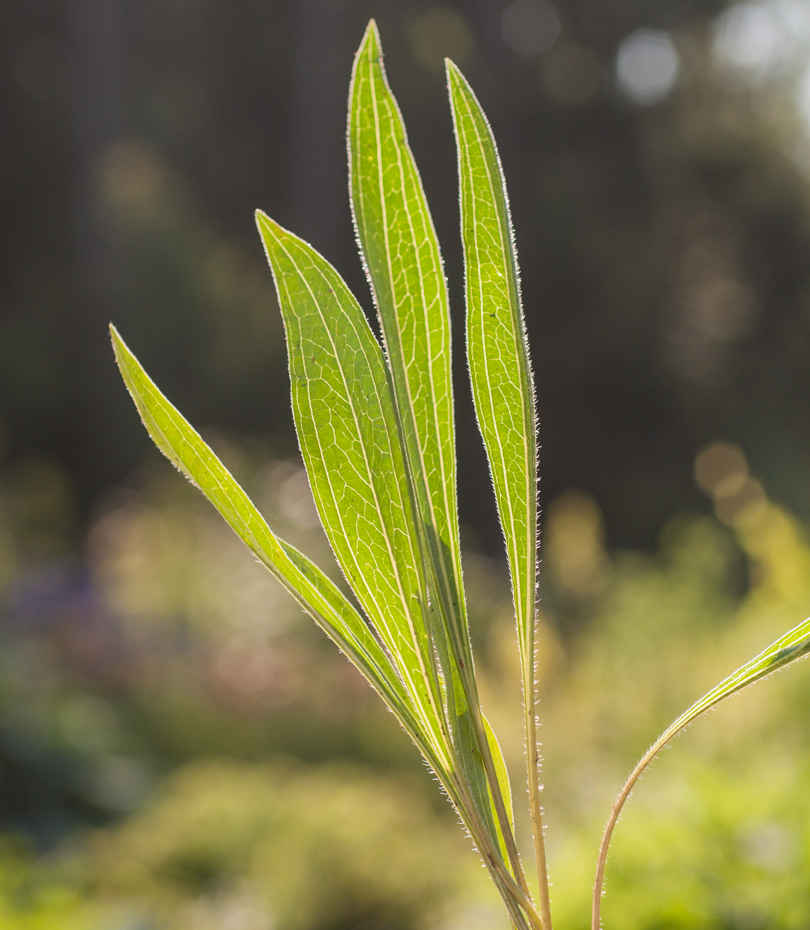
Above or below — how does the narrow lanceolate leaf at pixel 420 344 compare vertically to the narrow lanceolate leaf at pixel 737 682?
above

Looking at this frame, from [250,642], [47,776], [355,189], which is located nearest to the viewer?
[355,189]

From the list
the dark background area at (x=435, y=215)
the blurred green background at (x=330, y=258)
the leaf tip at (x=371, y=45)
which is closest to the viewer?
the leaf tip at (x=371, y=45)

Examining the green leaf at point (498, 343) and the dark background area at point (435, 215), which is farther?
the dark background area at point (435, 215)

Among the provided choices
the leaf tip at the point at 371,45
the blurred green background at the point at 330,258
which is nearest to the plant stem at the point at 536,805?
the leaf tip at the point at 371,45

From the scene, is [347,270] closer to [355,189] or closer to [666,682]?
[666,682]

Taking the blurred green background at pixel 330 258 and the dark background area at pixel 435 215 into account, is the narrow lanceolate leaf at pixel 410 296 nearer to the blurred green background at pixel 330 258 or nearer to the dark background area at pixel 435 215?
the blurred green background at pixel 330 258

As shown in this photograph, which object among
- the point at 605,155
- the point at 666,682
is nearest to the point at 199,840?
the point at 666,682

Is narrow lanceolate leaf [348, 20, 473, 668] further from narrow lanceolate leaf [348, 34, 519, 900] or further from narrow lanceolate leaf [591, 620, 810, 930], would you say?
narrow lanceolate leaf [591, 620, 810, 930]

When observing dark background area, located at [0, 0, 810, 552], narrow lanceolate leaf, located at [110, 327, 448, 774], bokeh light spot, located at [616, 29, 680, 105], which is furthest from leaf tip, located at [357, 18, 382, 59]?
bokeh light spot, located at [616, 29, 680, 105]

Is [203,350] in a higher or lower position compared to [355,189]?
higher
